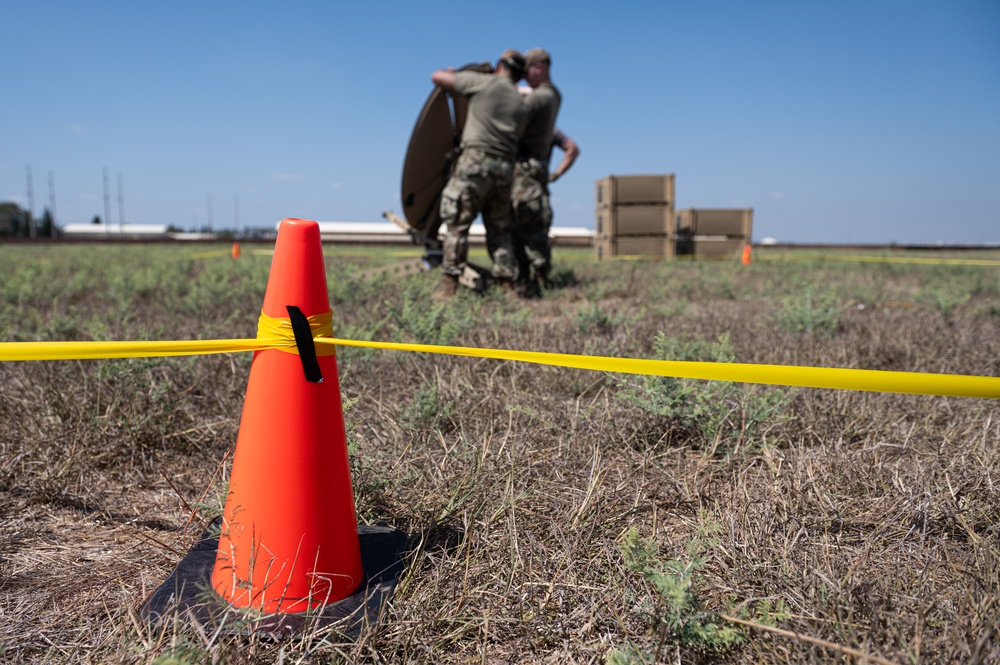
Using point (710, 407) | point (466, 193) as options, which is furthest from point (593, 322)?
point (466, 193)

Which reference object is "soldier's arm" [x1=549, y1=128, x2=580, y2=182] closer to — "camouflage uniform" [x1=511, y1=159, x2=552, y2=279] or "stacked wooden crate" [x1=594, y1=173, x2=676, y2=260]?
"camouflage uniform" [x1=511, y1=159, x2=552, y2=279]

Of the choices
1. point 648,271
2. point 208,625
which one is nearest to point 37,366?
point 208,625

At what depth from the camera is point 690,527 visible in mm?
1877

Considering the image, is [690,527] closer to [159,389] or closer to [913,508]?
[913,508]

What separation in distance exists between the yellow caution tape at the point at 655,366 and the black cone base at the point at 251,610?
547mm

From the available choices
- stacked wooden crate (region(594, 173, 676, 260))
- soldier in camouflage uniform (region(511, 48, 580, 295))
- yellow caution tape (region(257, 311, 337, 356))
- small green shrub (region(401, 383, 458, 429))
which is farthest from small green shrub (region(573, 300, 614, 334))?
stacked wooden crate (region(594, 173, 676, 260))

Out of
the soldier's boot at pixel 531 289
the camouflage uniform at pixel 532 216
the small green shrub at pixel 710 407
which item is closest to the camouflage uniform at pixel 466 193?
the camouflage uniform at pixel 532 216

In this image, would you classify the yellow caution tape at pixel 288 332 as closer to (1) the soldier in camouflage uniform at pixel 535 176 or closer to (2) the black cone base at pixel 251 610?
(2) the black cone base at pixel 251 610

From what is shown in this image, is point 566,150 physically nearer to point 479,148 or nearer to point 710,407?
point 479,148

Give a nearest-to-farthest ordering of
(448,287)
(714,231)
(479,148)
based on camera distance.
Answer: (479,148), (448,287), (714,231)

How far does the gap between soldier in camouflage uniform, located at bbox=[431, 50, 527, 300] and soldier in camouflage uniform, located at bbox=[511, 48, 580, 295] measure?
1.56 feet

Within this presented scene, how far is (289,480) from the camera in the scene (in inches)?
61.0

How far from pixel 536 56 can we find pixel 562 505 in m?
5.95

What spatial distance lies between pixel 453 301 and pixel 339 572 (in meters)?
3.98
